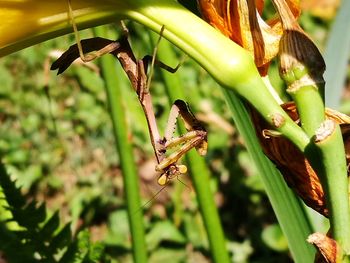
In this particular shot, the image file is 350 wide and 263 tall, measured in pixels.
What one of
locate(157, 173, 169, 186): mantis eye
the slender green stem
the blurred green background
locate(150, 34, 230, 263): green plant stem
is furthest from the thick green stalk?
the blurred green background

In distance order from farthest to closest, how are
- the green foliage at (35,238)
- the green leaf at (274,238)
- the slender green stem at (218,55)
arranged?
1. the green leaf at (274,238)
2. the green foliage at (35,238)
3. the slender green stem at (218,55)

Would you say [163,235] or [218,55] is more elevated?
[218,55]

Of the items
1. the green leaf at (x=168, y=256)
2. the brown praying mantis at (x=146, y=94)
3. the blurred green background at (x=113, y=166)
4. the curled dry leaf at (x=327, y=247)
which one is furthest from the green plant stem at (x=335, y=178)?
the green leaf at (x=168, y=256)

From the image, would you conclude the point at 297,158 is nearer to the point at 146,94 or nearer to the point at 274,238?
the point at 146,94

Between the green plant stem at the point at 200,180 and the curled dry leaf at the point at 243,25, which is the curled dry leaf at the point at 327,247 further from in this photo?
the green plant stem at the point at 200,180

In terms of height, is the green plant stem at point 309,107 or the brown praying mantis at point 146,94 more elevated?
the brown praying mantis at point 146,94

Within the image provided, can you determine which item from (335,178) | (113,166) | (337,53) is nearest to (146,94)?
(335,178)

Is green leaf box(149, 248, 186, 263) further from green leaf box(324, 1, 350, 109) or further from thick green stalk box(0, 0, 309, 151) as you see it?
thick green stalk box(0, 0, 309, 151)
